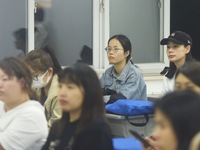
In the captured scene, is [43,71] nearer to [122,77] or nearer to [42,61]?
[42,61]

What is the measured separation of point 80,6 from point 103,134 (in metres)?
3.06

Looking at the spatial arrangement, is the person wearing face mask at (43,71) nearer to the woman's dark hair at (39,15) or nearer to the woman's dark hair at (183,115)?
the woman's dark hair at (39,15)

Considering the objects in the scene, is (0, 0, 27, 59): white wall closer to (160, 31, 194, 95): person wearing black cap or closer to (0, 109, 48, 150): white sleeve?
(160, 31, 194, 95): person wearing black cap

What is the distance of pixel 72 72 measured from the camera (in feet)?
6.29

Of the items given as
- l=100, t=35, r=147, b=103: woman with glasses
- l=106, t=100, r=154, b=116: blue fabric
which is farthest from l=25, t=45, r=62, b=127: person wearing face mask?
l=100, t=35, r=147, b=103: woman with glasses

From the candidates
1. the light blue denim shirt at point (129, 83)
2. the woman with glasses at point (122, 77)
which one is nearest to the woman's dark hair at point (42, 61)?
the woman with glasses at point (122, 77)

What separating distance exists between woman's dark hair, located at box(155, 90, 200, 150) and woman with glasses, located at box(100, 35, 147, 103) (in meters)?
2.31

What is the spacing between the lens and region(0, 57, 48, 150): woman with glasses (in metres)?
2.21

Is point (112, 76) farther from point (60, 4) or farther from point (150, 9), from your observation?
point (150, 9)

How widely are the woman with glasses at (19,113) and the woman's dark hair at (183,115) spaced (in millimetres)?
993

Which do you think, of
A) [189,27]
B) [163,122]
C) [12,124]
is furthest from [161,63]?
[163,122]

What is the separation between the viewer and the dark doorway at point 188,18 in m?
5.22

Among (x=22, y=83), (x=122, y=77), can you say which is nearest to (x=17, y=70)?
(x=22, y=83)

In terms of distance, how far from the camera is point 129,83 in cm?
384
